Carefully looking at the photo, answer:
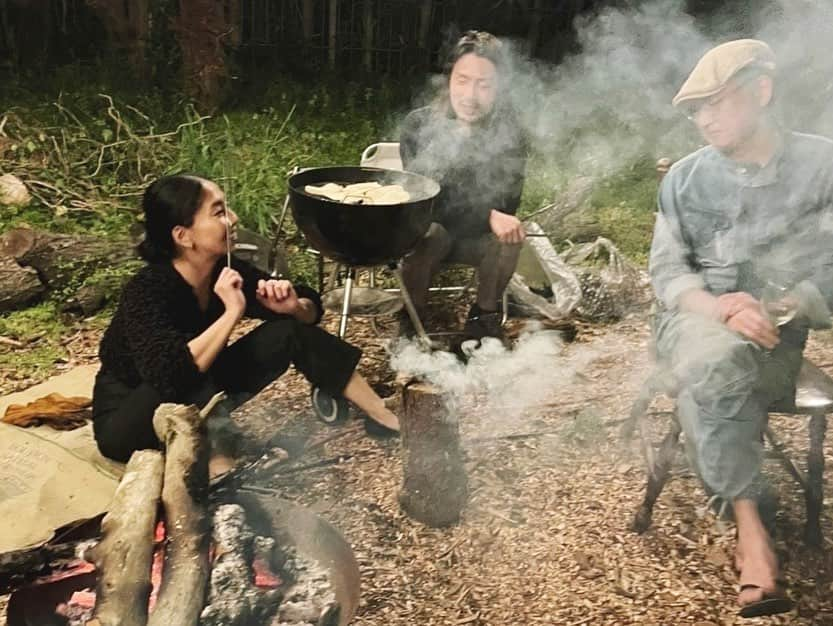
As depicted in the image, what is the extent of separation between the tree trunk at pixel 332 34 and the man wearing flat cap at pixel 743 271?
3.15 meters

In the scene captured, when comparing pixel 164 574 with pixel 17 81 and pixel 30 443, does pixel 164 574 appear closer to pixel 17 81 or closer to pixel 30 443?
pixel 30 443

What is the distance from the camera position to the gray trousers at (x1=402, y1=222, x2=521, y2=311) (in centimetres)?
402

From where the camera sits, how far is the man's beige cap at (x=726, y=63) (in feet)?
7.73

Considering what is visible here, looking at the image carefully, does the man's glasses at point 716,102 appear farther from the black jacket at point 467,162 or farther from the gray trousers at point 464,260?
the gray trousers at point 464,260

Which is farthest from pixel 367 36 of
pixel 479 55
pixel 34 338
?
pixel 34 338

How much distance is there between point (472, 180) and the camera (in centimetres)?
403

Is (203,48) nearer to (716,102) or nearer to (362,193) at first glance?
(362,193)

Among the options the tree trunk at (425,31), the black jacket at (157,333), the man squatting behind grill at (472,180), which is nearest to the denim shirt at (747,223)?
the man squatting behind grill at (472,180)

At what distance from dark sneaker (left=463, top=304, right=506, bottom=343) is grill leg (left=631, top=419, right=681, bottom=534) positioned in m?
1.60

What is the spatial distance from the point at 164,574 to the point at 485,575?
3.39 feet

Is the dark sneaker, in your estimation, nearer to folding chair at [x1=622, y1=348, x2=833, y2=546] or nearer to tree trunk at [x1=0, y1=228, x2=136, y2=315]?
folding chair at [x1=622, y1=348, x2=833, y2=546]

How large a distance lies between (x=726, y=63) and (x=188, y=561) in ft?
7.14

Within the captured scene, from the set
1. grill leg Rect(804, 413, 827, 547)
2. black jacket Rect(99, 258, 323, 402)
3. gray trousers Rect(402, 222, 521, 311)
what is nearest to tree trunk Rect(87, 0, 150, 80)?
gray trousers Rect(402, 222, 521, 311)

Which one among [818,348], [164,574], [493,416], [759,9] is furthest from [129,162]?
[818,348]
